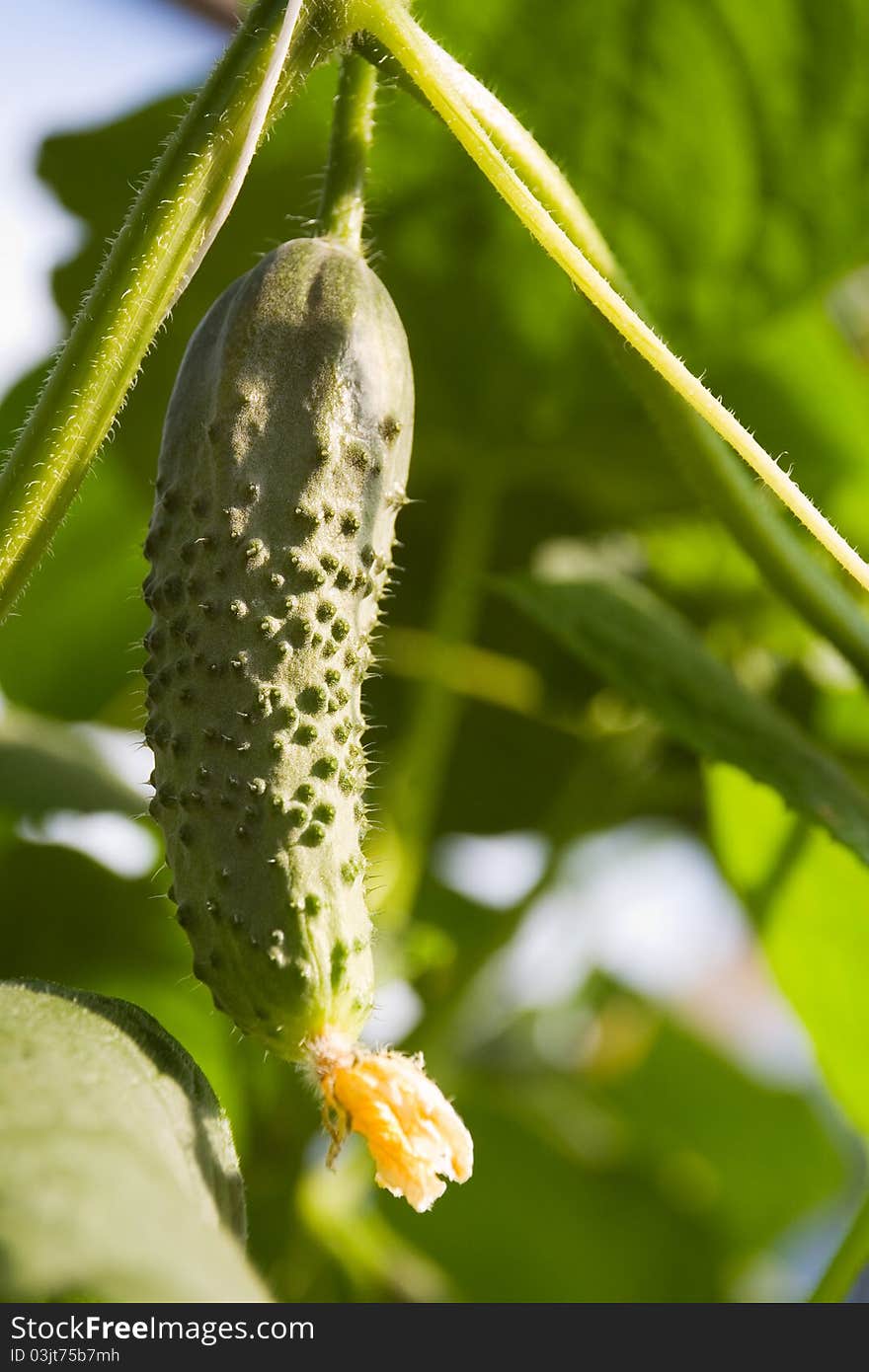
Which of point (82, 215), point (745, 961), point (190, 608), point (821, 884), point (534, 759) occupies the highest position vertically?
point (190, 608)

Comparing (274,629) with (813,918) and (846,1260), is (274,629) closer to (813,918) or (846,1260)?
(846,1260)

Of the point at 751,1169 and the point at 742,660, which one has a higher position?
the point at 742,660

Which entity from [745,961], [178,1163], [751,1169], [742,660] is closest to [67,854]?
[742,660]

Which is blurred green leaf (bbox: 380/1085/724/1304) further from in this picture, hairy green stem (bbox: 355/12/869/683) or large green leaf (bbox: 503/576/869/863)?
hairy green stem (bbox: 355/12/869/683)

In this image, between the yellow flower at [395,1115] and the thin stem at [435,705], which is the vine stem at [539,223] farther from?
the thin stem at [435,705]
